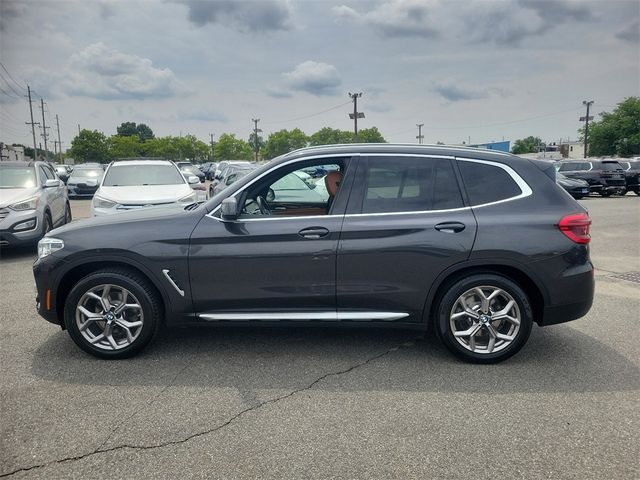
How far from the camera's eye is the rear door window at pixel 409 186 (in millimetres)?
4035

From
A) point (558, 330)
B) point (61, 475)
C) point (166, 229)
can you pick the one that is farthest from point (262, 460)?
point (558, 330)

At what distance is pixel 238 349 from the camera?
4.37 m

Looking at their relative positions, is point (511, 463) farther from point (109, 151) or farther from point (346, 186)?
point (109, 151)

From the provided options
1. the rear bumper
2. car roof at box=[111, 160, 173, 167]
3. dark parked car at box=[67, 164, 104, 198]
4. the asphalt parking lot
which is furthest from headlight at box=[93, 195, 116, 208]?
dark parked car at box=[67, 164, 104, 198]

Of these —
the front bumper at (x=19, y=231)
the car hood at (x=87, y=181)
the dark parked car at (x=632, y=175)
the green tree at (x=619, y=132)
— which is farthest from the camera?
the green tree at (x=619, y=132)

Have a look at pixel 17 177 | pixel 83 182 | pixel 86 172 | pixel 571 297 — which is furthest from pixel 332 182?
pixel 86 172

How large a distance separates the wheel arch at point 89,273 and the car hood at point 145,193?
4848 mm

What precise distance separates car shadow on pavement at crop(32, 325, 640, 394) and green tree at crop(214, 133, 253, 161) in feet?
324

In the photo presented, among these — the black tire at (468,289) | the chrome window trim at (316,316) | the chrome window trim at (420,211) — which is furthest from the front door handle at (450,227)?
the chrome window trim at (316,316)

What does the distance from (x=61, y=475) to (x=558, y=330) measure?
4.41 metres

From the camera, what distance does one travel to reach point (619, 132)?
6650 centimetres

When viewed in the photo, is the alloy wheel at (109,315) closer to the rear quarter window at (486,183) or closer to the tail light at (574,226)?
the rear quarter window at (486,183)

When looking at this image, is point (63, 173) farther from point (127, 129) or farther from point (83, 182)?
point (127, 129)

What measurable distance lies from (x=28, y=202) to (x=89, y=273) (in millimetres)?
5743
